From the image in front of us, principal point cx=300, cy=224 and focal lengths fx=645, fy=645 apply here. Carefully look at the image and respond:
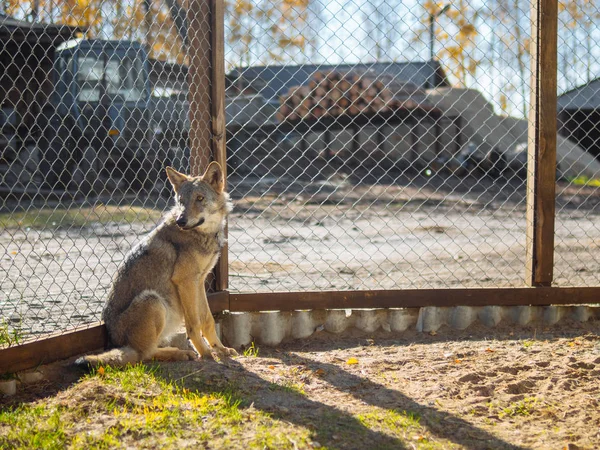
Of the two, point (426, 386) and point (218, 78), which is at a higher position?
point (218, 78)

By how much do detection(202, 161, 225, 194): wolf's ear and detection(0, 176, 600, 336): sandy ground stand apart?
76cm

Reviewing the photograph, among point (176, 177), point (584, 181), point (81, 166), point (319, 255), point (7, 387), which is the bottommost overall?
point (7, 387)

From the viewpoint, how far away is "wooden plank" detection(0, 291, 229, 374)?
3915 millimetres

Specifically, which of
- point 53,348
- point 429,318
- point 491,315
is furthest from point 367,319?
point 53,348

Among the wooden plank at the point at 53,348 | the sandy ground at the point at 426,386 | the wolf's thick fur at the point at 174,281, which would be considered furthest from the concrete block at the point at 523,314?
the wooden plank at the point at 53,348

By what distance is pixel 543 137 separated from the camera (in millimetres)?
5383

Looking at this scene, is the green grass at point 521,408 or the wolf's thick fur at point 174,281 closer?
the green grass at point 521,408

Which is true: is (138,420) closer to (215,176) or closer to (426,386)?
(426,386)

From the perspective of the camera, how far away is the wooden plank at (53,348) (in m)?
3.91

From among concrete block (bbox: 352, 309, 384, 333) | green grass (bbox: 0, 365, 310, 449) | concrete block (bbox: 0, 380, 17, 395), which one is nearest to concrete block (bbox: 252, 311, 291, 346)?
concrete block (bbox: 352, 309, 384, 333)

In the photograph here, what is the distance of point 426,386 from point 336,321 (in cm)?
146

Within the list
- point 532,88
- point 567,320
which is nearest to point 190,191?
point 532,88

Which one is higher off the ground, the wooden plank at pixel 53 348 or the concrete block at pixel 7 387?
the wooden plank at pixel 53 348

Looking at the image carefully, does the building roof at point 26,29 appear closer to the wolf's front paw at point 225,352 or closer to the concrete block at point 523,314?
the wolf's front paw at point 225,352
